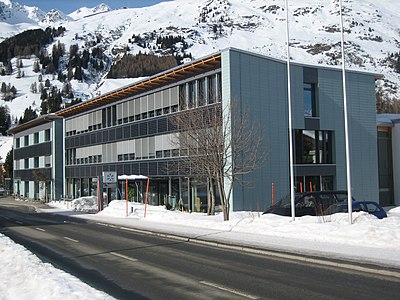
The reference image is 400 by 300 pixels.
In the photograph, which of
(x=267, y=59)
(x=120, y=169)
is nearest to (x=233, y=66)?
(x=267, y=59)

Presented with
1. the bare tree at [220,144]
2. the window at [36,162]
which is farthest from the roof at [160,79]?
the window at [36,162]

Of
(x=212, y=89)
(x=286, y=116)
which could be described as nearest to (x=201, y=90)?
(x=212, y=89)

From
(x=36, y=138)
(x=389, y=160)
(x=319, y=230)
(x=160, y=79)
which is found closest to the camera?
(x=319, y=230)

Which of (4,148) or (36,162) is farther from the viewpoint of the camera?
(4,148)

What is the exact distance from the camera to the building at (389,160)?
40250 mm

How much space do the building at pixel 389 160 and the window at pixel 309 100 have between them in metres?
7.78

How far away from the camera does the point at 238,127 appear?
28.2 meters

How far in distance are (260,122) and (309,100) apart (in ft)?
18.2

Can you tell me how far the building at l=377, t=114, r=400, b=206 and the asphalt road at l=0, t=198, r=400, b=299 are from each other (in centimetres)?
2736

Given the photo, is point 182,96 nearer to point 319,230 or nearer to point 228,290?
point 319,230

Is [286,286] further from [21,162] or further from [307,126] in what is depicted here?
[21,162]

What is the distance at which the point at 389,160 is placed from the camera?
134 feet

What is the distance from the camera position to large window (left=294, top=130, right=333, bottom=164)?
1355 inches

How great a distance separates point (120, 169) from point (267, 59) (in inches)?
658
